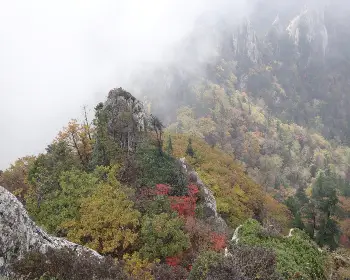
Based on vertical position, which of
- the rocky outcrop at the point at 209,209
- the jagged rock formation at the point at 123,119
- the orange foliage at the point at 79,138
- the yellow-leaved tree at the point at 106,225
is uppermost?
A: the jagged rock formation at the point at 123,119

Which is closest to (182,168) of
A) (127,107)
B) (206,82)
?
(127,107)

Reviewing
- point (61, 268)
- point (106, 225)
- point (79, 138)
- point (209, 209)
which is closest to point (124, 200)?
point (106, 225)

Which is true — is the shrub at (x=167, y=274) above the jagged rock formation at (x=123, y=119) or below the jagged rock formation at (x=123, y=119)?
below

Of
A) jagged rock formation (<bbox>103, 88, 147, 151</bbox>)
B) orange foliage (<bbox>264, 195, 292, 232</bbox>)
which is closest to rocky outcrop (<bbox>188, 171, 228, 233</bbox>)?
jagged rock formation (<bbox>103, 88, 147, 151</bbox>)

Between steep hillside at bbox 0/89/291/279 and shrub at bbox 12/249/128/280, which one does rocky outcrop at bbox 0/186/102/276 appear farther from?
shrub at bbox 12/249/128/280

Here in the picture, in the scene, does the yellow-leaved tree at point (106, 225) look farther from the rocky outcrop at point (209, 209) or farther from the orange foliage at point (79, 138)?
the orange foliage at point (79, 138)

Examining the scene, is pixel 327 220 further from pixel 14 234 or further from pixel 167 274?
pixel 14 234

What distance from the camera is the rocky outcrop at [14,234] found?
49.0 ft

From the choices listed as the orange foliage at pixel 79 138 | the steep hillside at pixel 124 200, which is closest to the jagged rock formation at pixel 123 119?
the steep hillside at pixel 124 200

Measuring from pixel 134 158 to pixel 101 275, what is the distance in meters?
25.2

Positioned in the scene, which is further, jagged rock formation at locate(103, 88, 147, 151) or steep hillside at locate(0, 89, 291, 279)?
jagged rock formation at locate(103, 88, 147, 151)

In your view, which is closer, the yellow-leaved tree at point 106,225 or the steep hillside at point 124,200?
the steep hillside at point 124,200

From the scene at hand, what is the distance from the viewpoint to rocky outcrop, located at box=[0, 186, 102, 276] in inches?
588

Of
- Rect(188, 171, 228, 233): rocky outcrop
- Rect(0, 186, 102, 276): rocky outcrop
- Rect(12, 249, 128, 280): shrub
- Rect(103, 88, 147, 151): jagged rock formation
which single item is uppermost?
Rect(103, 88, 147, 151): jagged rock formation
